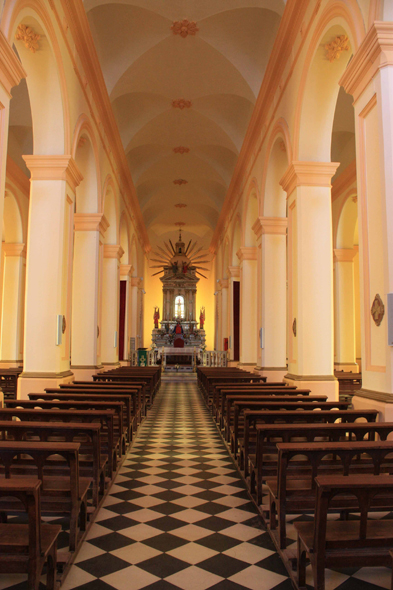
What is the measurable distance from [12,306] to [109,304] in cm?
286

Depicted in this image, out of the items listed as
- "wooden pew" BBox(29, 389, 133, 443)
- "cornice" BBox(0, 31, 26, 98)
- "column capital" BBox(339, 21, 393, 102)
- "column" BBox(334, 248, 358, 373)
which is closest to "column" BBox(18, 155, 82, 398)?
"wooden pew" BBox(29, 389, 133, 443)

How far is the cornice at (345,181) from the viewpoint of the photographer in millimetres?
12930

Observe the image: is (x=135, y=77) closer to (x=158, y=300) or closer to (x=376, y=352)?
(x=376, y=352)

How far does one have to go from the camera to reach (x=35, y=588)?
236 cm

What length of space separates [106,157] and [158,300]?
18.0 meters

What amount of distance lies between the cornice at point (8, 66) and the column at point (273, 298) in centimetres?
636

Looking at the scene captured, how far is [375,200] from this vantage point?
191 inches

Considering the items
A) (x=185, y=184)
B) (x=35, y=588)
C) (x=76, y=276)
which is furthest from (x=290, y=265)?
(x=185, y=184)

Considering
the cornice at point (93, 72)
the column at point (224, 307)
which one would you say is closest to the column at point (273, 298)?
the cornice at point (93, 72)

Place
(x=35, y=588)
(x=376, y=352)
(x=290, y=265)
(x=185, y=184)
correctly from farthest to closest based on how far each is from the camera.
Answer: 1. (x=185, y=184)
2. (x=290, y=265)
3. (x=376, y=352)
4. (x=35, y=588)

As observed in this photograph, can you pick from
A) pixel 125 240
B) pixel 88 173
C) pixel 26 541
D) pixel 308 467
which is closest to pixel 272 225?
pixel 88 173

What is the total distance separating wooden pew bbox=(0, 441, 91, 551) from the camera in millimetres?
2873

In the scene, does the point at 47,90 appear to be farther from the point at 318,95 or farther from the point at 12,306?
the point at 12,306

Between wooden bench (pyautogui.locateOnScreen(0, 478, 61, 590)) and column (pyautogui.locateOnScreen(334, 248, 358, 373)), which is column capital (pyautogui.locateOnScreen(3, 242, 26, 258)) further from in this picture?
wooden bench (pyautogui.locateOnScreen(0, 478, 61, 590))
